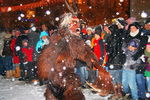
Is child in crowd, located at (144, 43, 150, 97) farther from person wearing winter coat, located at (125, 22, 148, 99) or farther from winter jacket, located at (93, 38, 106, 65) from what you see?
winter jacket, located at (93, 38, 106, 65)

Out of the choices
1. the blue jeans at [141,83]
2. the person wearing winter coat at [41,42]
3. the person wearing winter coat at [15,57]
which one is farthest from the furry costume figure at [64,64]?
the person wearing winter coat at [15,57]

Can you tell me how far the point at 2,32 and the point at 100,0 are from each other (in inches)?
310

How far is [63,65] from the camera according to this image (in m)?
4.48

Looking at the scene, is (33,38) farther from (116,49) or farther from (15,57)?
(116,49)

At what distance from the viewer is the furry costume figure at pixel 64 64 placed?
14.4 ft

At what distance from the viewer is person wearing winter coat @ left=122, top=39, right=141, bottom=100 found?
626 cm

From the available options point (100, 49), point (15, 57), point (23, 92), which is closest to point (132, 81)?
point (100, 49)

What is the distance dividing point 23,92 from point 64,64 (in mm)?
3809

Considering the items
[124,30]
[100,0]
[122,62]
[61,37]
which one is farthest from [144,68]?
[100,0]

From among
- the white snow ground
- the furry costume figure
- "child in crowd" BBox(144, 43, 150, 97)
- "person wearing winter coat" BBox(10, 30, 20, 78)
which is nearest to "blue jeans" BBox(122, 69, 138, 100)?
"child in crowd" BBox(144, 43, 150, 97)

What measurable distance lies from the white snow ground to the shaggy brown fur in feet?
8.31

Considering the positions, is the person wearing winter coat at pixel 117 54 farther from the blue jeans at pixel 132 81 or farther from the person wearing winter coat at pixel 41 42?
the person wearing winter coat at pixel 41 42

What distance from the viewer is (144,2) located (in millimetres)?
11078

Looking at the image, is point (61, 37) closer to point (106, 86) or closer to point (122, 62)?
point (106, 86)
